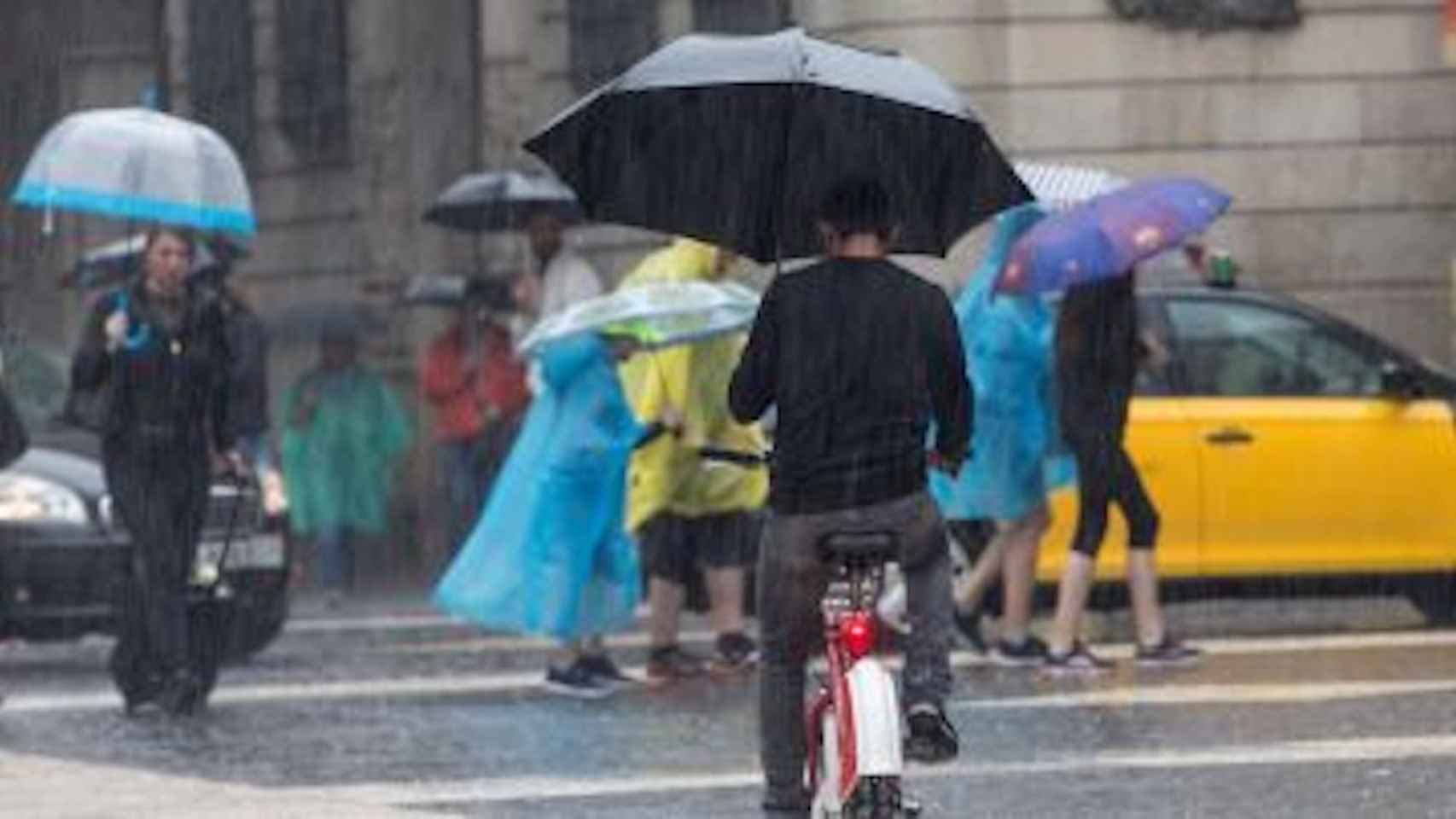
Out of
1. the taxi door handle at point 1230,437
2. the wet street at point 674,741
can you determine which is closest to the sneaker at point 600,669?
the wet street at point 674,741

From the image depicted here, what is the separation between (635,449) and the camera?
56.2ft

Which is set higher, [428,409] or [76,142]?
[76,142]

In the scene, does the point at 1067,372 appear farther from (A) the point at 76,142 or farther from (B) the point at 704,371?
(A) the point at 76,142

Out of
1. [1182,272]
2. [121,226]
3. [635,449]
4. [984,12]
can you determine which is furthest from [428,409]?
[635,449]

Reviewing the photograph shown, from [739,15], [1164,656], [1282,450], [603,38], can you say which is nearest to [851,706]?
[1164,656]

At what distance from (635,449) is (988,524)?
173cm

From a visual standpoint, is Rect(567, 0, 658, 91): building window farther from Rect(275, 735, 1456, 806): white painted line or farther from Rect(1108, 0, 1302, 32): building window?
Rect(275, 735, 1456, 806): white painted line

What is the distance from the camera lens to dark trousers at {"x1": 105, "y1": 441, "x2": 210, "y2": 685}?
1595 centimetres

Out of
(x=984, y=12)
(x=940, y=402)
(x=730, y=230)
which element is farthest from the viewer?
(x=984, y=12)

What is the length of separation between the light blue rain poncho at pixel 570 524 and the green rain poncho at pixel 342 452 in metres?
8.74

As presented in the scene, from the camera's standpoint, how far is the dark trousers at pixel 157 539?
628 inches

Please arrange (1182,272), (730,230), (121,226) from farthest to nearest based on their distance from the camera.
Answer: (121,226) < (1182,272) < (730,230)

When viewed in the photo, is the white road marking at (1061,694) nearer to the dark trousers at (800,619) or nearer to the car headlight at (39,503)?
the car headlight at (39,503)

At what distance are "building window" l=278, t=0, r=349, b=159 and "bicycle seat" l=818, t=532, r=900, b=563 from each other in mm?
21411
